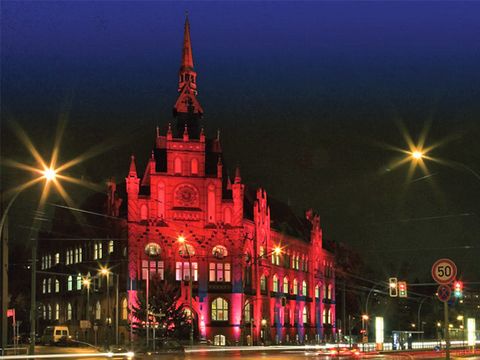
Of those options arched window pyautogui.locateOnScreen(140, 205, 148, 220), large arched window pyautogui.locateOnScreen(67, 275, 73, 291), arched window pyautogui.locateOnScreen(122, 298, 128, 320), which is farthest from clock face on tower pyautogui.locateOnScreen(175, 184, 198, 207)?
large arched window pyautogui.locateOnScreen(67, 275, 73, 291)

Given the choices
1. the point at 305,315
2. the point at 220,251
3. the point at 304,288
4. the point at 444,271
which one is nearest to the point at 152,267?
the point at 220,251

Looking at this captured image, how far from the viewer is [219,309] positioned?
8806 cm

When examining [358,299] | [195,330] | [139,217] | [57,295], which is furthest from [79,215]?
[358,299]

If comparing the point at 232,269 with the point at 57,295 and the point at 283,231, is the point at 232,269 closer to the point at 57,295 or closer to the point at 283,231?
the point at 283,231

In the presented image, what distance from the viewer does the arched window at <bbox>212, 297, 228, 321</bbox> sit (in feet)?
288

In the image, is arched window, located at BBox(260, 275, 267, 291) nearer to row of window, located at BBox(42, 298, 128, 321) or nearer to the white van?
row of window, located at BBox(42, 298, 128, 321)

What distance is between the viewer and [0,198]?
36.4m

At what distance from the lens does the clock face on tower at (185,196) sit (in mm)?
88125

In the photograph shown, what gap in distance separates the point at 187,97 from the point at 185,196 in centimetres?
1529

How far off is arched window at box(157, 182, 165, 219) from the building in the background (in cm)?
10

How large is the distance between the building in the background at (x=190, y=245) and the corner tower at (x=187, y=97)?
0.37 ft

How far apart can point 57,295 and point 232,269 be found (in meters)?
27.5

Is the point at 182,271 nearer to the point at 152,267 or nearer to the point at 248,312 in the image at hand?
the point at 152,267

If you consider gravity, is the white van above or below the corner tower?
below
